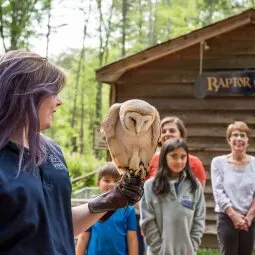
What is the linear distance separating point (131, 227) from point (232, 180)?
1.84 meters

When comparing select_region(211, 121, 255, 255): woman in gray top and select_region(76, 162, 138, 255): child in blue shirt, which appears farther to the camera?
select_region(211, 121, 255, 255): woman in gray top

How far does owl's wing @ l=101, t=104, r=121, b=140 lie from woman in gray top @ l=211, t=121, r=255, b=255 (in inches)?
139

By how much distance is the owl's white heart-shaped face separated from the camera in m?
2.29

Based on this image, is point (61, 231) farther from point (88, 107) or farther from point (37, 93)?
point (88, 107)

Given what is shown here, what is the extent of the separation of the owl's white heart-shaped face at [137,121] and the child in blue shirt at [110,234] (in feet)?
6.22

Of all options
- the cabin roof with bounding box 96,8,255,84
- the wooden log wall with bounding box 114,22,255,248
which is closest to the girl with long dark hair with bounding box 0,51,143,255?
the cabin roof with bounding box 96,8,255,84

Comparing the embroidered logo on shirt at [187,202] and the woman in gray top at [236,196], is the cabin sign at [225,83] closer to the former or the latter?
the woman in gray top at [236,196]

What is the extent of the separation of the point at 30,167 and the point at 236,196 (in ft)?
13.6

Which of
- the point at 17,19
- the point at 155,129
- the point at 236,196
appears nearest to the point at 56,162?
the point at 155,129

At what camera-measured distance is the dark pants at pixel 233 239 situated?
5.70 metres

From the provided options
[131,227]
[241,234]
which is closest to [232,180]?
[241,234]

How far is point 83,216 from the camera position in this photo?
2.29m

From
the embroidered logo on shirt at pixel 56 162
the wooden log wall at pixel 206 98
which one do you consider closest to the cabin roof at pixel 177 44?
the wooden log wall at pixel 206 98

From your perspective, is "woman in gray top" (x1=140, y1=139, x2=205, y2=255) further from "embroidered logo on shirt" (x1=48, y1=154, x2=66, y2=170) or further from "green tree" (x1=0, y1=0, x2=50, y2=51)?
"green tree" (x1=0, y1=0, x2=50, y2=51)
